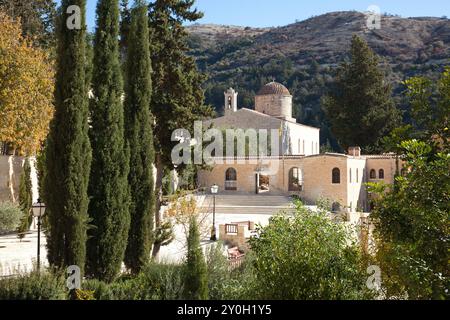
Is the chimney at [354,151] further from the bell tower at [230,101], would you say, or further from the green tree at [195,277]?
the green tree at [195,277]

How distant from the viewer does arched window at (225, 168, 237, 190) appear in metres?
38.8

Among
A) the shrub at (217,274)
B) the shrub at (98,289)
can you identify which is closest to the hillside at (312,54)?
the shrub at (217,274)

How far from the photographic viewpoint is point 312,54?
115m

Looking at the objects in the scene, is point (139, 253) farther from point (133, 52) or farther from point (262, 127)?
point (262, 127)

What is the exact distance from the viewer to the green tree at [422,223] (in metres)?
5.94

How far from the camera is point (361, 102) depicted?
139ft

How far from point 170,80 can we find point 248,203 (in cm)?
1433

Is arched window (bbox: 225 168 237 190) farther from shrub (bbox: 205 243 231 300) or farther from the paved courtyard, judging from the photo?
shrub (bbox: 205 243 231 300)

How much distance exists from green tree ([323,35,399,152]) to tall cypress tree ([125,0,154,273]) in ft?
106

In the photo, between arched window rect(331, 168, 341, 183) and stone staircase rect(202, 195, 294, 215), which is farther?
arched window rect(331, 168, 341, 183)

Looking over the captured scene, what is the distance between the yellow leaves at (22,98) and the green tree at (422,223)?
15.6m

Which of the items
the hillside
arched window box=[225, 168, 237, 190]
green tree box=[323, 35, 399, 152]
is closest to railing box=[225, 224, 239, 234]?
arched window box=[225, 168, 237, 190]
